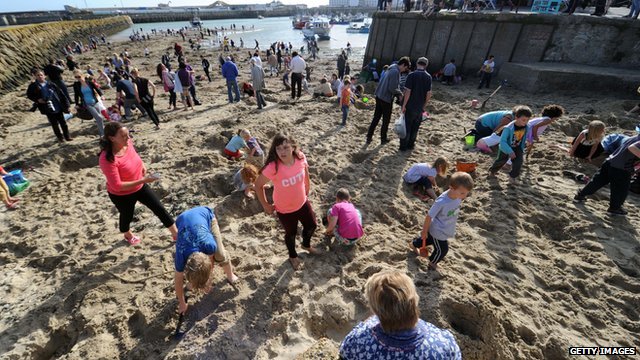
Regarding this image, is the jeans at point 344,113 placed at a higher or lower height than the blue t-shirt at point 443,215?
lower

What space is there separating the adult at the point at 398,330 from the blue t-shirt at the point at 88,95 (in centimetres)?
836

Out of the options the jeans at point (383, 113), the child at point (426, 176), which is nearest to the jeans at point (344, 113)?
the jeans at point (383, 113)

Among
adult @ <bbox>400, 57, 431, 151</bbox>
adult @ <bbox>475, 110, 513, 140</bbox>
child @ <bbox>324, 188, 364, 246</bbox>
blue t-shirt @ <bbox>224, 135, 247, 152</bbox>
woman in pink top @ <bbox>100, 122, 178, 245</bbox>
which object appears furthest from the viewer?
adult @ <bbox>475, 110, 513, 140</bbox>

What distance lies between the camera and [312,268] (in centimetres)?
379

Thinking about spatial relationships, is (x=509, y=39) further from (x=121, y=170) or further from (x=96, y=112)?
(x=96, y=112)

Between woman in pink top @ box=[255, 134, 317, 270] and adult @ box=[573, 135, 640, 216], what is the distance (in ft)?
14.8

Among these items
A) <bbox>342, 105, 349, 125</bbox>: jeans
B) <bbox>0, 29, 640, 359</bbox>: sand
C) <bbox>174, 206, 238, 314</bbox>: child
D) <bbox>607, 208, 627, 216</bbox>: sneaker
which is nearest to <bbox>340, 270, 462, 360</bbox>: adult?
<bbox>0, 29, 640, 359</bbox>: sand

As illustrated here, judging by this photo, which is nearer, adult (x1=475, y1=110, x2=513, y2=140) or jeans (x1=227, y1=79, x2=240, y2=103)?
adult (x1=475, y1=110, x2=513, y2=140)

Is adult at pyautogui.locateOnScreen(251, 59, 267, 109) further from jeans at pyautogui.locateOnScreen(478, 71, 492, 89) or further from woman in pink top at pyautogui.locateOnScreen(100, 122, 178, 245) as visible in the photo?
jeans at pyautogui.locateOnScreen(478, 71, 492, 89)

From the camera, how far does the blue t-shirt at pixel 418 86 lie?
233 inches

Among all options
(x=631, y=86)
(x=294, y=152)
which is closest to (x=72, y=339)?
(x=294, y=152)

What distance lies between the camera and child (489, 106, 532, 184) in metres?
4.78

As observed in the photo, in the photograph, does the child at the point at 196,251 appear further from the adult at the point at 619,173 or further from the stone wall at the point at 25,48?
the stone wall at the point at 25,48

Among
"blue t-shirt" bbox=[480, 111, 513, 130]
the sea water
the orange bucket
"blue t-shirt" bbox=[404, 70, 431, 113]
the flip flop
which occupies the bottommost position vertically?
the sea water
